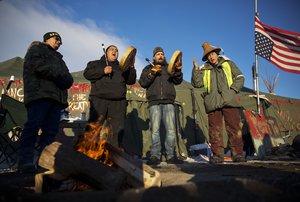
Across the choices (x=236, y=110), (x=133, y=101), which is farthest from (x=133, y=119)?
(x=236, y=110)

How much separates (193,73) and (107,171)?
354 centimetres

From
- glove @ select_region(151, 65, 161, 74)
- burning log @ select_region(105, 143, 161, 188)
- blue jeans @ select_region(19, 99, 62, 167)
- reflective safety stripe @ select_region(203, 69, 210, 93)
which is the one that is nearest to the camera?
burning log @ select_region(105, 143, 161, 188)

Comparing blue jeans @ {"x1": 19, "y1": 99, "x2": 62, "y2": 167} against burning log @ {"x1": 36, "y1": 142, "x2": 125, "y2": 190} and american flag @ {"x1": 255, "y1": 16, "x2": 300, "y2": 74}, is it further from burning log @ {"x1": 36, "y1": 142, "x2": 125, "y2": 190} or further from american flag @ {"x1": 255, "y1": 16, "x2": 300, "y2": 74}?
american flag @ {"x1": 255, "y1": 16, "x2": 300, "y2": 74}

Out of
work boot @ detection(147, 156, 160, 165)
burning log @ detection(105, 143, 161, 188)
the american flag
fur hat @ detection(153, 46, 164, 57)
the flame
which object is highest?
the american flag

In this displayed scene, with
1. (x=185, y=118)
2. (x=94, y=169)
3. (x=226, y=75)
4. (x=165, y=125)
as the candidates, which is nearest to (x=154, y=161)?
(x=165, y=125)

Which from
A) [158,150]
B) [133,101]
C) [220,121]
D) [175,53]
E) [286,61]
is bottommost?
[158,150]

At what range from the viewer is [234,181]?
1.72m

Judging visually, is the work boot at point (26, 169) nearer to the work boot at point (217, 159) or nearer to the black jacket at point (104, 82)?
the black jacket at point (104, 82)

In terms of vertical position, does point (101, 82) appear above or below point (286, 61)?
below

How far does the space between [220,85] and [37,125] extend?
10.5ft

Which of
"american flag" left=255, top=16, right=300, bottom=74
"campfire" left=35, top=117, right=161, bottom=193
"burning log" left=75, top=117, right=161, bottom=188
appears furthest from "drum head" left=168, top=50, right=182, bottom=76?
"american flag" left=255, top=16, right=300, bottom=74

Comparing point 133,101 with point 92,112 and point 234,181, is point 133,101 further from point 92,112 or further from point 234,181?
point 234,181

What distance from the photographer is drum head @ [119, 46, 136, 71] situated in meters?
4.45

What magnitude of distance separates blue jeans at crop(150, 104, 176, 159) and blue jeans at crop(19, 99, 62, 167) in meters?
1.68
